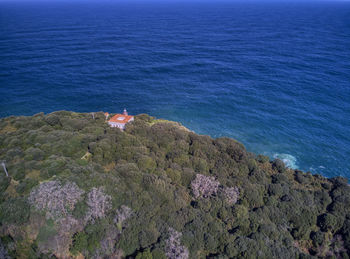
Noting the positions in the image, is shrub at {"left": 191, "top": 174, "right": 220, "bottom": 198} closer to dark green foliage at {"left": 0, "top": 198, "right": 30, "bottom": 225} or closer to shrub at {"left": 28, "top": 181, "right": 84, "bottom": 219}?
shrub at {"left": 28, "top": 181, "right": 84, "bottom": 219}

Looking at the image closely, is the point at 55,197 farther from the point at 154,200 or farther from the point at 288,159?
the point at 288,159

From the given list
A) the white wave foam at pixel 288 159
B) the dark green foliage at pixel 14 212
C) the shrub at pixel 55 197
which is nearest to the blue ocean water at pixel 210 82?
the white wave foam at pixel 288 159

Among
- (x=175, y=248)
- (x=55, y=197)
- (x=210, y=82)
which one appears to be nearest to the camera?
(x=175, y=248)

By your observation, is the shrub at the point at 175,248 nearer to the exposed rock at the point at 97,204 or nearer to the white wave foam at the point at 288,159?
the exposed rock at the point at 97,204

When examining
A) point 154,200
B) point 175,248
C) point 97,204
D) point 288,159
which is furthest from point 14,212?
point 288,159

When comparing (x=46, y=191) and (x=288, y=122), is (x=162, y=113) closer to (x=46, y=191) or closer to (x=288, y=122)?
(x=288, y=122)

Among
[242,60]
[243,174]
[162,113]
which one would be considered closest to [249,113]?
[162,113]

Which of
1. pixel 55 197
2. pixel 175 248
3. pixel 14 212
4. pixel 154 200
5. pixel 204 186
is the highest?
pixel 55 197
